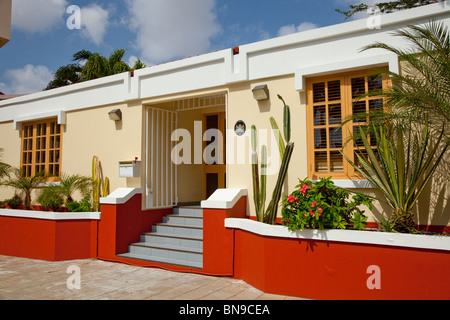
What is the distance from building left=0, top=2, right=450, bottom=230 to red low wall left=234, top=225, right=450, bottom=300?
4.30ft

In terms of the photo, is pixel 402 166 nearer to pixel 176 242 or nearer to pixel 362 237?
pixel 362 237

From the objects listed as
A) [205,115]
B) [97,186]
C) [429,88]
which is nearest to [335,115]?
[429,88]

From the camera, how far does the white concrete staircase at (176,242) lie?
6707mm

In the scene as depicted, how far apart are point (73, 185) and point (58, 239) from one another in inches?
63.9

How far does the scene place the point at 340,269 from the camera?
4.48 meters

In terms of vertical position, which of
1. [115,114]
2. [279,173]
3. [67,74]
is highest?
[67,74]

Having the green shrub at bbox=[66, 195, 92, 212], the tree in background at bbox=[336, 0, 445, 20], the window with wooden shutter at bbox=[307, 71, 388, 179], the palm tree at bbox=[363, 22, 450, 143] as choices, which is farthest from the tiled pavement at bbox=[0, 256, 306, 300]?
the tree in background at bbox=[336, 0, 445, 20]

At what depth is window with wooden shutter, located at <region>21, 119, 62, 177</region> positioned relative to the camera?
979cm

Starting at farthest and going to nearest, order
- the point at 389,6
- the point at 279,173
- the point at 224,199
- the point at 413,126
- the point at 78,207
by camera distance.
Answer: the point at 389,6
the point at 78,207
the point at 224,199
the point at 279,173
the point at 413,126

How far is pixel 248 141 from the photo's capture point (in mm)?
6641

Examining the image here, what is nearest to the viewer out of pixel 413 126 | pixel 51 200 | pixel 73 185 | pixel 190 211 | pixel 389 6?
pixel 413 126
